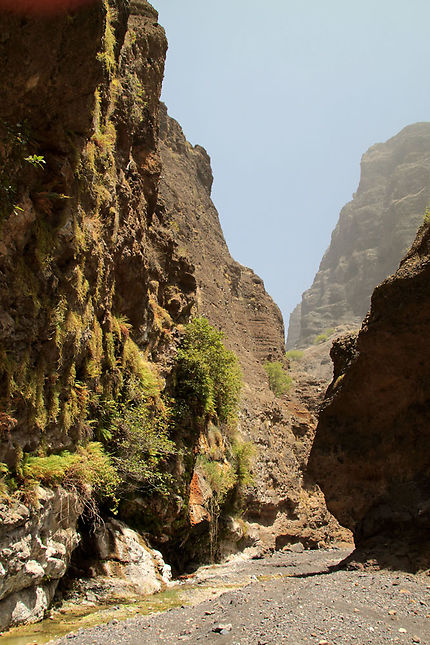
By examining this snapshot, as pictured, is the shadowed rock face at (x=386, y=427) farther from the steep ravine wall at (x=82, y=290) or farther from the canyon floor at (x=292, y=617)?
the steep ravine wall at (x=82, y=290)

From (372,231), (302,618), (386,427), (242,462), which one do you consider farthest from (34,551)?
(372,231)

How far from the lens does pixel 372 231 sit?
11462 cm

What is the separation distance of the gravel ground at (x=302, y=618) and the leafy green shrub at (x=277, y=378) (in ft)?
86.1

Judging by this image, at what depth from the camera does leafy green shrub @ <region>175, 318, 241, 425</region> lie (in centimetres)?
1487

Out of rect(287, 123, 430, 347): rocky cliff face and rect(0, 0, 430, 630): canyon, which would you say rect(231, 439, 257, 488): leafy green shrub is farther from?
rect(287, 123, 430, 347): rocky cliff face

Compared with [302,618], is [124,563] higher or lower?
lower

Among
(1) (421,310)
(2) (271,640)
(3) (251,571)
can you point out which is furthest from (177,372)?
(2) (271,640)

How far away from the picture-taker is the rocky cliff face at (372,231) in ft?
339

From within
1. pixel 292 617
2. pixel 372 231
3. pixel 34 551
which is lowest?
pixel 292 617

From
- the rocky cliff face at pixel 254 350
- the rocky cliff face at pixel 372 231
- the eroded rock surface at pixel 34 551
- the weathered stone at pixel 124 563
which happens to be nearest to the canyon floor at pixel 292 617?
the eroded rock surface at pixel 34 551

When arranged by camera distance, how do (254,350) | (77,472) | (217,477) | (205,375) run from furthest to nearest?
1. (254,350)
2. (217,477)
3. (205,375)
4. (77,472)

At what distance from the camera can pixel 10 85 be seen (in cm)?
670

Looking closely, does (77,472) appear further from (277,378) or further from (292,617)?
(277,378)

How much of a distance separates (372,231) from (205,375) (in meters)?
111
